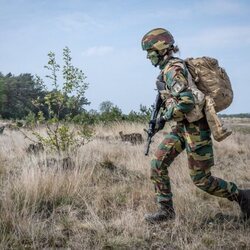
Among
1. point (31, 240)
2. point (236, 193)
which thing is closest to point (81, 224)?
point (31, 240)

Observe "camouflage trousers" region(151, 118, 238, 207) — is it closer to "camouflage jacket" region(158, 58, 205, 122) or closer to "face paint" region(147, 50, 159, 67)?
"camouflage jacket" region(158, 58, 205, 122)

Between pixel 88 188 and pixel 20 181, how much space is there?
37.7 inches

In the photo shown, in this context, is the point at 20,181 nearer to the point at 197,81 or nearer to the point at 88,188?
the point at 88,188

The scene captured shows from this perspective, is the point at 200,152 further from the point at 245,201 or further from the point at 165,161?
the point at 245,201

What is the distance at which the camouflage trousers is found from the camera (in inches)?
176

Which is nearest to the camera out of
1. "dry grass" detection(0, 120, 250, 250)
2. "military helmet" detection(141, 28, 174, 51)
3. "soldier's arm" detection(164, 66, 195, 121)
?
"dry grass" detection(0, 120, 250, 250)

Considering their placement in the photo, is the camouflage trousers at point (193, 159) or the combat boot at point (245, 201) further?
the combat boot at point (245, 201)

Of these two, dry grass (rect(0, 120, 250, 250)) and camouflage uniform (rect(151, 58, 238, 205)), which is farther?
camouflage uniform (rect(151, 58, 238, 205))

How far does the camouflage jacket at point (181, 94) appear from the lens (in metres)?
4.27

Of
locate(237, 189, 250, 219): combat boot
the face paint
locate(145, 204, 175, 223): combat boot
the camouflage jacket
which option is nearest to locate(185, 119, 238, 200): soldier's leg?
the camouflage jacket

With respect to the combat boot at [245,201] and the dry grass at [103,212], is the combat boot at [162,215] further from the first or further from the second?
the combat boot at [245,201]

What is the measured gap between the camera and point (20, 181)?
5.43 meters

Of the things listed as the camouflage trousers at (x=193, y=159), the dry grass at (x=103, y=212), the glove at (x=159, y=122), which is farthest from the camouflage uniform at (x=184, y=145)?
the dry grass at (x=103, y=212)

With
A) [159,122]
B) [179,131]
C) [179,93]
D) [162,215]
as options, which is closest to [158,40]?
[179,93]
